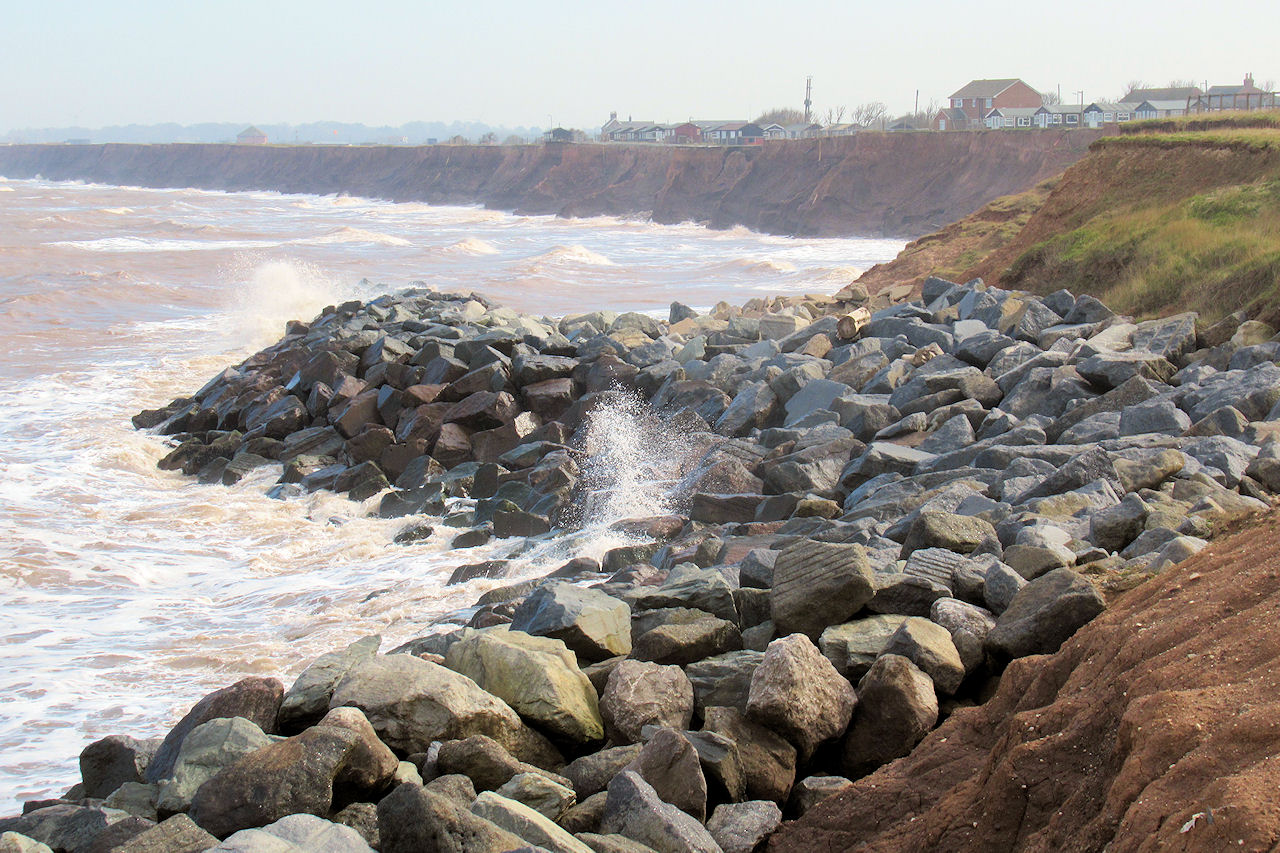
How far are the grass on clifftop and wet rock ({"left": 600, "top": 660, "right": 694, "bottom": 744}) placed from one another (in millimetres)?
7456

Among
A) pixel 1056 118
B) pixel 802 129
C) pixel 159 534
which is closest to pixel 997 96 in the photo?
pixel 1056 118

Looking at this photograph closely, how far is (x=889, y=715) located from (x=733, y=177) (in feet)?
208

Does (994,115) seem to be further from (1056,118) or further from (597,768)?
(597,768)

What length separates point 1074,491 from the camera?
215 inches

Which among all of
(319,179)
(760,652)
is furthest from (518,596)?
(319,179)

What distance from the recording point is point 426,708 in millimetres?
3805

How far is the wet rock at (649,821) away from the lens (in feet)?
9.95

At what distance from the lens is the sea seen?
6.36 metres

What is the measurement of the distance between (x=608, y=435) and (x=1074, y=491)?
19.1 ft

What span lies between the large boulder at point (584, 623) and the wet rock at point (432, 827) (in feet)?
4.86

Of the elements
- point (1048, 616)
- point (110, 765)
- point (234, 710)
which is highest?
point (1048, 616)

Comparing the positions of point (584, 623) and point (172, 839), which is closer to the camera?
point (172, 839)

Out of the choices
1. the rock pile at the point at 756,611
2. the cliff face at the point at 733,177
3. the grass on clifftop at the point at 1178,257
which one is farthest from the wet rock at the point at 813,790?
the cliff face at the point at 733,177

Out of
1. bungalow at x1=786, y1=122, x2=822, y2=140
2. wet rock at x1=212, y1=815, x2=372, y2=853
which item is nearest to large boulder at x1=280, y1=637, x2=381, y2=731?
wet rock at x1=212, y1=815, x2=372, y2=853
